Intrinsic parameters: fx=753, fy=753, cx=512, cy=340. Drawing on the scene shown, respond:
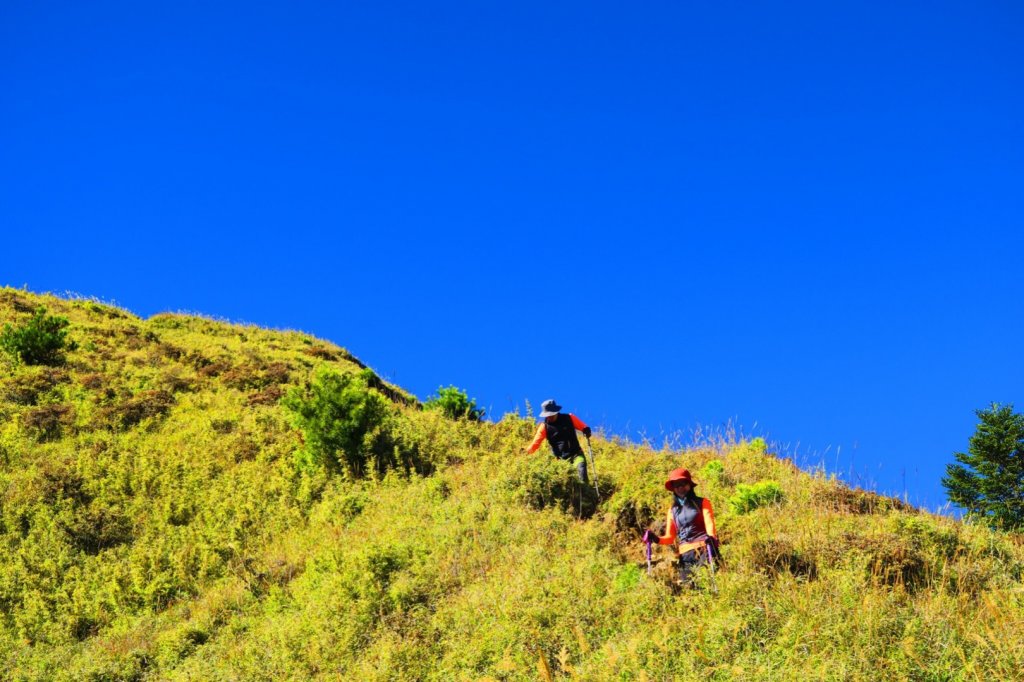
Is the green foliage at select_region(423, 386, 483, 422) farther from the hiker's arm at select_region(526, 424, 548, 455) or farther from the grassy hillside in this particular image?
the hiker's arm at select_region(526, 424, 548, 455)

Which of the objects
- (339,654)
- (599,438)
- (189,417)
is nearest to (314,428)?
(189,417)

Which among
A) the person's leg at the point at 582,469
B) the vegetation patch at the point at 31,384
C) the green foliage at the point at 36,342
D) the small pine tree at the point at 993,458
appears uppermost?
the small pine tree at the point at 993,458

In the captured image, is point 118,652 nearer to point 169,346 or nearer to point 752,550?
point 752,550

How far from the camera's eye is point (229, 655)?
10.5m

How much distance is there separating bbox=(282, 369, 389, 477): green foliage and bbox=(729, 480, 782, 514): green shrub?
8.39 metres

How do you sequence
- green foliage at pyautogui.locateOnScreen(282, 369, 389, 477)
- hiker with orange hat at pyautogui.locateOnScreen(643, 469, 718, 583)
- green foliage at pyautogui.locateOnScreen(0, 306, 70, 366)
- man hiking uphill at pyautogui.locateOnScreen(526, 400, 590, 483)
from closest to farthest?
hiker with orange hat at pyautogui.locateOnScreen(643, 469, 718, 583), man hiking uphill at pyautogui.locateOnScreen(526, 400, 590, 483), green foliage at pyautogui.locateOnScreen(282, 369, 389, 477), green foliage at pyautogui.locateOnScreen(0, 306, 70, 366)

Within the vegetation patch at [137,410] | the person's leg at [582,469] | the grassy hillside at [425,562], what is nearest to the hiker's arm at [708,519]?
the grassy hillside at [425,562]

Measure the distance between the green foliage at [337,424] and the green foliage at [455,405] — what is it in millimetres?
3683

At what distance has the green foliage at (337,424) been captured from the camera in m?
16.8

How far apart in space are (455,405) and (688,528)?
12.2 metres

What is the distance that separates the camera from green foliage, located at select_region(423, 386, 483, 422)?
69.3ft

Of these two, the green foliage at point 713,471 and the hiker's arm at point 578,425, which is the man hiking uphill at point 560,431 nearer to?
the hiker's arm at point 578,425

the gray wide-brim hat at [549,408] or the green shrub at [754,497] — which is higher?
the gray wide-brim hat at [549,408]

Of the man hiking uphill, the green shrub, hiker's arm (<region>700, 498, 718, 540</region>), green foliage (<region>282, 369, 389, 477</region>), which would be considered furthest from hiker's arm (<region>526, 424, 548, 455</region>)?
hiker's arm (<region>700, 498, 718, 540</region>)
